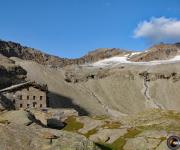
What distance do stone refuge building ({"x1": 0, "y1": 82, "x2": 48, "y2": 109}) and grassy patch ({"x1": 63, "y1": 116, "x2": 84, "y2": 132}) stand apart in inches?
2170

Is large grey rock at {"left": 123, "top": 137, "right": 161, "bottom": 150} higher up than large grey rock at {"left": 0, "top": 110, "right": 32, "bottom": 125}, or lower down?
lower down

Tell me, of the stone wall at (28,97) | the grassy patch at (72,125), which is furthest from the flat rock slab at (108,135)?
the stone wall at (28,97)

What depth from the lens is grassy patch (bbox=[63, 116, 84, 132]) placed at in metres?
58.7

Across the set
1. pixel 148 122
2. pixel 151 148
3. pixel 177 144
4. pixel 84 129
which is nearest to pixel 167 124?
pixel 148 122

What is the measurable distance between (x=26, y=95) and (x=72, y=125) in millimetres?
61648

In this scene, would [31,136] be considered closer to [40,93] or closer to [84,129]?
[84,129]

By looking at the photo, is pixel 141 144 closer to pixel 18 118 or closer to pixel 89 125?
pixel 18 118

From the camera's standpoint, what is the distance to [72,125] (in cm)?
6197

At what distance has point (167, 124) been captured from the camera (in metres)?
58.8

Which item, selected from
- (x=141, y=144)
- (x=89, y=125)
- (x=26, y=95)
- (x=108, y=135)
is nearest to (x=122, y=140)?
(x=141, y=144)

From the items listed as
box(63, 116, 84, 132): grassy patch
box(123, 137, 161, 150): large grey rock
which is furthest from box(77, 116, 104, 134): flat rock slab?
box(123, 137, 161, 150): large grey rock

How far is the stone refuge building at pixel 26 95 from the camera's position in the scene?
119938mm

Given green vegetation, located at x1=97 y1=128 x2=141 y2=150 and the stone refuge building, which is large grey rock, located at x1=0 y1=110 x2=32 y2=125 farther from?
the stone refuge building

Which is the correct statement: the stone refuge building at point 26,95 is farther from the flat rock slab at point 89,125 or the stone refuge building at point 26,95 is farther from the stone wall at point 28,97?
the flat rock slab at point 89,125
